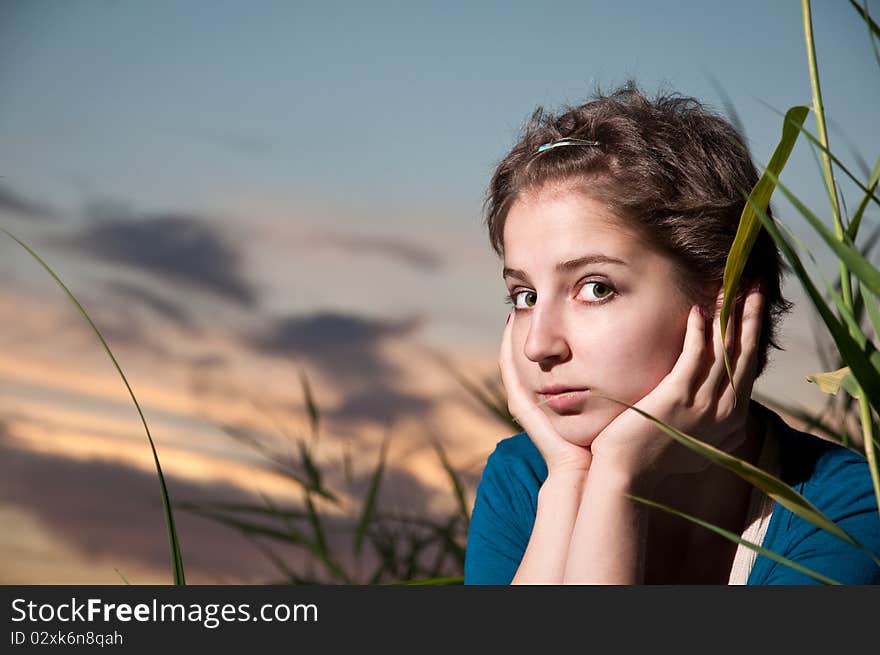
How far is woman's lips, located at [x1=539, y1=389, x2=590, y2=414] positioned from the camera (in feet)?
3.01

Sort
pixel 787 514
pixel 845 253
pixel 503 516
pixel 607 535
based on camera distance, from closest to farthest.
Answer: pixel 845 253, pixel 607 535, pixel 787 514, pixel 503 516

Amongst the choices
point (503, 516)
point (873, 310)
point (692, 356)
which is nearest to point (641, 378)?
point (692, 356)

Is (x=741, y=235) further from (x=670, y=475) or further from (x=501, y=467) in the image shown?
(x=501, y=467)

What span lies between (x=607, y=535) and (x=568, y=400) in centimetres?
15

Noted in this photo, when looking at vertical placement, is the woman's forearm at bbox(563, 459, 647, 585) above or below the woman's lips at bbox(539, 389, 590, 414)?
below

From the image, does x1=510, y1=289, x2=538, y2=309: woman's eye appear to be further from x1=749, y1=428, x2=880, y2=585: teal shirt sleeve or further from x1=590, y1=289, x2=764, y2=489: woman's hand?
x1=749, y1=428, x2=880, y2=585: teal shirt sleeve

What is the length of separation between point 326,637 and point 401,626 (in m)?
0.05

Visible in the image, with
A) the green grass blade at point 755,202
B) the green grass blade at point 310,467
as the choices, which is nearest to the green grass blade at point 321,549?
the green grass blade at point 310,467

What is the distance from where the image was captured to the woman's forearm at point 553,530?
0.88 meters

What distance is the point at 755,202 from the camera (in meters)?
0.45

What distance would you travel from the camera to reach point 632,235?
0.94 m

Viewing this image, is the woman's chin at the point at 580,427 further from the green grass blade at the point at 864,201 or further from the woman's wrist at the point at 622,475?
the green grass blade at the point at 864,201

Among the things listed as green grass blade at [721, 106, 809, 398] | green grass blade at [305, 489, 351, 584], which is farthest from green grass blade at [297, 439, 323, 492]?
green grass blade at [721, 106, 809, 398]

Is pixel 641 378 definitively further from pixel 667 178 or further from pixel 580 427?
pixel 667 178
